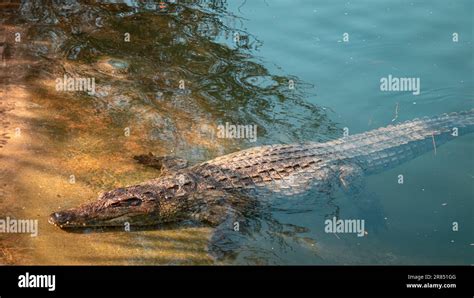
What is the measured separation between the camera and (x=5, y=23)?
10047 mm

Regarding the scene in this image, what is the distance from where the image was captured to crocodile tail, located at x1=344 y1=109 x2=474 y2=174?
753cm

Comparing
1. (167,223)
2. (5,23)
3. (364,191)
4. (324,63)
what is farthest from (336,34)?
(5,23)

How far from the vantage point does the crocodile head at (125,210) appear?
18.9ft

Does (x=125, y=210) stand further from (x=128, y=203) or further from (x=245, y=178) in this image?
(x=245, y=178)

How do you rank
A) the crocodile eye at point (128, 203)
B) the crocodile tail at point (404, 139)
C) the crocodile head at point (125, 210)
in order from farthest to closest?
the crocodile tail at point (404, 139) → the crocodile eye at point (128, 203) → the crocodile head at point (125, 210)

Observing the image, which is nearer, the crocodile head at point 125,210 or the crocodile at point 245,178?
the crocodile head at point 125,210

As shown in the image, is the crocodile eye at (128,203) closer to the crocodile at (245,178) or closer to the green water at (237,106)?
the crocodile at (245,178)

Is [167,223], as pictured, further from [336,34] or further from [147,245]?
[336,34]

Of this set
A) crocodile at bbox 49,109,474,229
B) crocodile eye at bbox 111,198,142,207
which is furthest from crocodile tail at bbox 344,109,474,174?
crocodile eye at bbox 111,198,142,207

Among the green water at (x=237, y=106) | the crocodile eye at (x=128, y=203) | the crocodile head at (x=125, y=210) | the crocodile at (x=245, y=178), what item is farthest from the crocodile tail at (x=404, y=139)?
the crocodile eye at (x=128, y=203)

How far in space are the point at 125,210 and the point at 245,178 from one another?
1.58 metres

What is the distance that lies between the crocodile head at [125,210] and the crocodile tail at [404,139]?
2787 millimetres

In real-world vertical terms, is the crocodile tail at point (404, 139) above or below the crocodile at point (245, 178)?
above

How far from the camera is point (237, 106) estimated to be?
8.38 meters
